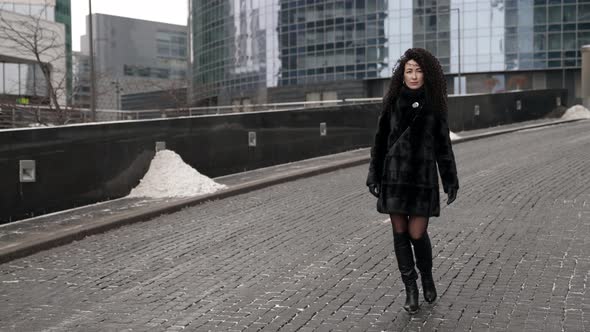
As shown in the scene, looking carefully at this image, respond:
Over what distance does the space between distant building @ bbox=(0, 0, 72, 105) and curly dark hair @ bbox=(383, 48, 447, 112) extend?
28.1m

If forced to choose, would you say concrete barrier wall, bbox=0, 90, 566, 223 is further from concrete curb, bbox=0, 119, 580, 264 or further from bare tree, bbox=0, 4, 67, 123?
bare tree, bbox=0, 4, 67, 123

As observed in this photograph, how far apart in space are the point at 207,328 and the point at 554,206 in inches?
263

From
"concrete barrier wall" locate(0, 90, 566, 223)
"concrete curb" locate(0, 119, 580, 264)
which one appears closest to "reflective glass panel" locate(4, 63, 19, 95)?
"concrete barrier wall" locate(0, 90, 566, 223)

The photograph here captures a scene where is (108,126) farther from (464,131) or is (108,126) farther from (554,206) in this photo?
(464,131)

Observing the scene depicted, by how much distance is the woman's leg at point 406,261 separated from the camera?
605cm

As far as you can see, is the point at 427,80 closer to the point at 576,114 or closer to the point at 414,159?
the point at 414,159

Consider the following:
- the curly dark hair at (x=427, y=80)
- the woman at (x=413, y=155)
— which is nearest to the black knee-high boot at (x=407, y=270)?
the woman at (x=413, y=155)

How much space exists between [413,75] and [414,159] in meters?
0.58

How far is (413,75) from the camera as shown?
19.6ft

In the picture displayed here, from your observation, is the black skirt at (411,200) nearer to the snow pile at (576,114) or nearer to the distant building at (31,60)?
the distant building at (31,60)

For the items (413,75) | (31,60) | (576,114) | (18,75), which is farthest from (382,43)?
(413,75)

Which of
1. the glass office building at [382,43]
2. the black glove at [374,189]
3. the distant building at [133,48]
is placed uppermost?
the distant building at [133,48]

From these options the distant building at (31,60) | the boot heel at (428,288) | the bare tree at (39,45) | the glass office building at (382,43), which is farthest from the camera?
the glass office building at (382,43)

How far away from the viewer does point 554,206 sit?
11.2m
